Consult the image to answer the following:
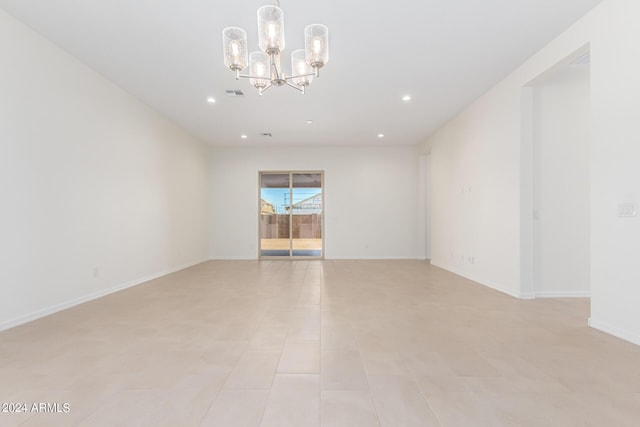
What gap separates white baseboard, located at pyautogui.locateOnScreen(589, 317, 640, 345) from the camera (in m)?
2.51

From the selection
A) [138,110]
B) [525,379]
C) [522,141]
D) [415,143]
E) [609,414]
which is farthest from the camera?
[415,143]

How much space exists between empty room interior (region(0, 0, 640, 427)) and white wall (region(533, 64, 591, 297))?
0.09 feet

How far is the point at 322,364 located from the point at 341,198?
21.0 ft

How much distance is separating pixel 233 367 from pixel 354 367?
812 mm

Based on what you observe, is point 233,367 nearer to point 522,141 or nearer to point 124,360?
point 124,360

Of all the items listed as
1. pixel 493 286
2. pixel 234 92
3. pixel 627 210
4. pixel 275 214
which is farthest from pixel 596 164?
pixel 275 214

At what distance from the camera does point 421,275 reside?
574 cm

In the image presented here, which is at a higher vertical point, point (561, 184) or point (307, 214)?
point (561, 184)

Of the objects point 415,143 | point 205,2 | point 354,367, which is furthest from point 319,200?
point 354,367

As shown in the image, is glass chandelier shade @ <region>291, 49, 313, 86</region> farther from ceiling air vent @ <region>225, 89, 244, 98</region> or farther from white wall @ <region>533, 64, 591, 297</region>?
white wall @ <region>533, 64, 591, 297</region>

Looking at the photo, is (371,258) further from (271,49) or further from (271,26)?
(271,26)

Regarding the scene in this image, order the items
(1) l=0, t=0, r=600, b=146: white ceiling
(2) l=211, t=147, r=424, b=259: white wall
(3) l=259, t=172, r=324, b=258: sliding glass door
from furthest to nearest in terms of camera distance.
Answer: (3) l=259, t=172, r=324, b=258: sliding glass door
(2) l=211, t=147, r=424, b=259: white wall
(1) l=0, t=0, r=600, b=146: white ceiling

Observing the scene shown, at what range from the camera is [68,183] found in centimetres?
363

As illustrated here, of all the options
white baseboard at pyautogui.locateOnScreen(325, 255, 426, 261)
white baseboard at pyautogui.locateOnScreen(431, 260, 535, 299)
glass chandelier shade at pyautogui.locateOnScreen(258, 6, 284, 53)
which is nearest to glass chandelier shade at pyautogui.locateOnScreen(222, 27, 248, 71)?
glass chandelier shade at pyautogui.locateOnScreen(258, 6, 284, 53)
